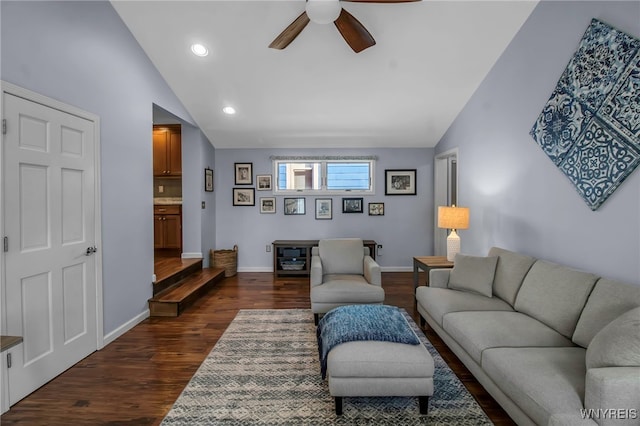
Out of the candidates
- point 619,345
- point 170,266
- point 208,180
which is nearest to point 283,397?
point 619,345

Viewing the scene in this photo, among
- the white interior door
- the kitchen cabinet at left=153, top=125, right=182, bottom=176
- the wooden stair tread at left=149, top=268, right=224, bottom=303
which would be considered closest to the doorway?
the kitchen cabinet at left=153, top=125, right=182, bottom=176

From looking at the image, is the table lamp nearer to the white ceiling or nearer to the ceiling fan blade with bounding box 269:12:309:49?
the white ceiling

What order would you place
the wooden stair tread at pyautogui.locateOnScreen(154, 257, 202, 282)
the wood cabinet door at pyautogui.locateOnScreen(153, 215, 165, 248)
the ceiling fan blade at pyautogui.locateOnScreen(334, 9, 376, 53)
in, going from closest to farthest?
1. the ceiling fan blade at pyautogui.locateOnScreen(334, 9, 376, 53)
2. the wooden stair tread at pyautogui.locateOnScreen(154, 257, 202, 282)
3. the wood cabinet door at pyautogui.locateOnScreen(153, 215, 165, 248)

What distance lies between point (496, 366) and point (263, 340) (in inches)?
77.9

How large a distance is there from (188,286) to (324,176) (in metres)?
2.95

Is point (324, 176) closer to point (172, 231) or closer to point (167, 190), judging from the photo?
point (172, 231)

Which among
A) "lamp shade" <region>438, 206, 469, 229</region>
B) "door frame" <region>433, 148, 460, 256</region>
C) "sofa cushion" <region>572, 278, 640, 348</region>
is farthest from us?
"door frame" <region>433, 148, 460, 256</region>

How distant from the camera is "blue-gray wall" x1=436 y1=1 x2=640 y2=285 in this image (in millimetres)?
2225

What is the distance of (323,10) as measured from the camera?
240cm

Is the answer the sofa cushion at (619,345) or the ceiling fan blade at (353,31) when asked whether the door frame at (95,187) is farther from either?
the sofa cushion at (619,345)

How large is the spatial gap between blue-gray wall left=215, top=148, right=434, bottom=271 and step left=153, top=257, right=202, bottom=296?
38.3 inches

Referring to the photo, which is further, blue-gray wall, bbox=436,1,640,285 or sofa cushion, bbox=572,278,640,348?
blue-gray wall, bbox=436,1,640,285

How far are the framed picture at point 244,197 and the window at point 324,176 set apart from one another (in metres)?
0.45

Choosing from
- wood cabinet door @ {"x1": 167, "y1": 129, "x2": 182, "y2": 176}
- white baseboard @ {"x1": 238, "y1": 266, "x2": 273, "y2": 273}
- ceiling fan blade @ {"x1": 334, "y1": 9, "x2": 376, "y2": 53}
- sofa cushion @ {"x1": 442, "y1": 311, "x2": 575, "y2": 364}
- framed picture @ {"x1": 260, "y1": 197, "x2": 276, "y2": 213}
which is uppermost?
ceiling fan blade @ {"x1": 334, "y1": 9, "x2": 376, "y2": 53}
